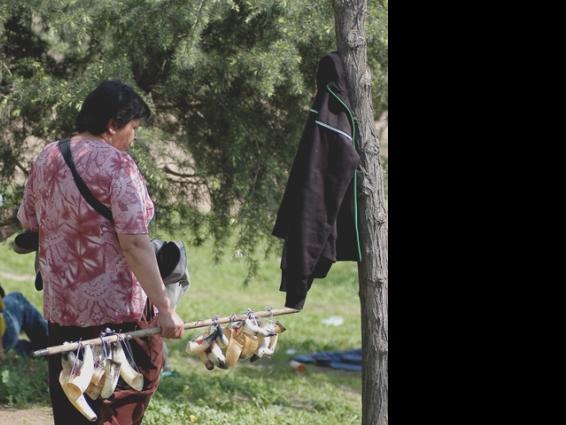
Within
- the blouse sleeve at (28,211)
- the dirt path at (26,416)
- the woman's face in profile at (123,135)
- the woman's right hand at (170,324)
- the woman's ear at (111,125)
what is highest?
the woman's ear at (111,125)

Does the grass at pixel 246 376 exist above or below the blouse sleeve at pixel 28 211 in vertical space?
below

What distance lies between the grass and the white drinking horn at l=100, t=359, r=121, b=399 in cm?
232

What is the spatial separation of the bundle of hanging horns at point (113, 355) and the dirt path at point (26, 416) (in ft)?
7.45

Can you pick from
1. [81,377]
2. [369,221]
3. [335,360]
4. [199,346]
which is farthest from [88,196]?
[335,360]

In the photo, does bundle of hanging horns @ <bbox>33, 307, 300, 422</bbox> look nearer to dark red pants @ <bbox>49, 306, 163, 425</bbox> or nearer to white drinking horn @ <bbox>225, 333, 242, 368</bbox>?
white drinking horn @ <bbox>225, 333, 242, 368</bbox>

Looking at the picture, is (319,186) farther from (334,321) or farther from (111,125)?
(334,321)

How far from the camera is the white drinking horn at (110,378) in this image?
3.96 m

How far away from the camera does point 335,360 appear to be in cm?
1012

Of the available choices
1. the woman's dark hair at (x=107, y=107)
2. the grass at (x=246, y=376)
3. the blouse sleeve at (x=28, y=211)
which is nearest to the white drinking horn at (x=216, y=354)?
the blouse sleeve at (x=28, y=211)

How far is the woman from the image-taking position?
12.8ft

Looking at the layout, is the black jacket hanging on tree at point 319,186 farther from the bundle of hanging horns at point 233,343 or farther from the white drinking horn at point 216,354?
the white drinking horn at point 216,354

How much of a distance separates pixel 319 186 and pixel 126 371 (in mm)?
1095
